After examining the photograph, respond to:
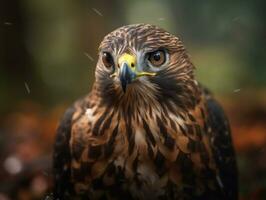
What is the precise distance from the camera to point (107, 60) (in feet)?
18.7

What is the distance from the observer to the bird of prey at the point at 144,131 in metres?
5.70

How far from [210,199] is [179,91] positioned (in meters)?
0.99

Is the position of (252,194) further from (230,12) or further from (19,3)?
(19,3)

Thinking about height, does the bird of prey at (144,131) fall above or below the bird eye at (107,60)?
below

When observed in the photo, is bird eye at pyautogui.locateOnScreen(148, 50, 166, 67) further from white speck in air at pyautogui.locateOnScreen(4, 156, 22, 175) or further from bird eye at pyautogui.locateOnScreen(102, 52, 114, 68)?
white speck in air at pyautogui.locateOnScreen(4, 156, 22, 175)

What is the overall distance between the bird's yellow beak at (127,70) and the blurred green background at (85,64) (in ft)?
9.43

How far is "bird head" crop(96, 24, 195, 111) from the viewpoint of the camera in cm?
548

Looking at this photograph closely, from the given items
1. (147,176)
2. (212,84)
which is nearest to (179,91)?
(147,176)

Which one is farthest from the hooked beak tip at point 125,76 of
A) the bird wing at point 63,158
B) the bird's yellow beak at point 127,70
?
the bird wing at point 63,158

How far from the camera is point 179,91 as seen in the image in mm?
5945

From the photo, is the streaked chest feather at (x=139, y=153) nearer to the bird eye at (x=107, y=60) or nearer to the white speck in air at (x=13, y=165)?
the bird eye at (x=107, y=60)

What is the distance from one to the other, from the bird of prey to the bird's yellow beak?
0.08m

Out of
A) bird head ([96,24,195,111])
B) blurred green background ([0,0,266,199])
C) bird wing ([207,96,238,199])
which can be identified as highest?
bird head ([96,24,195,111])

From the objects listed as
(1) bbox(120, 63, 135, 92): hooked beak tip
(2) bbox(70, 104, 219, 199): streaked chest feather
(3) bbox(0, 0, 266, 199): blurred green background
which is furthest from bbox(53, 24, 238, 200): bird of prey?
(3) bbox(0, 0, 266, 199): blurred green background
